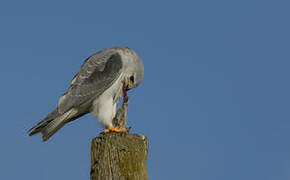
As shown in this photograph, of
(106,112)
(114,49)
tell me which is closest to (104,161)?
(106,112)

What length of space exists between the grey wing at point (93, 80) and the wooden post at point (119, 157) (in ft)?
9.04

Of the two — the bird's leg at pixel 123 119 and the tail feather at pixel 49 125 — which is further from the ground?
the tail feather at pixel 49 125

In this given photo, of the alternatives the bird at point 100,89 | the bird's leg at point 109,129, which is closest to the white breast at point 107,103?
the bird at point 100,89

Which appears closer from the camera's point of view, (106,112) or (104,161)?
(104,161)

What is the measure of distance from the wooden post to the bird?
2.46 metres

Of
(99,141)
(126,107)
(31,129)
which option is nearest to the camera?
(99,141)

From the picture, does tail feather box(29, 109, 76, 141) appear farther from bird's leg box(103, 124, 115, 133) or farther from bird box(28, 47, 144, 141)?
bird's leg box(103, 124, 115, 133)

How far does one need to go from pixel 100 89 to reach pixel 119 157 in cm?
318

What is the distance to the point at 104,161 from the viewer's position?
16.5ft

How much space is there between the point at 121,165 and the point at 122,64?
11.3 ft

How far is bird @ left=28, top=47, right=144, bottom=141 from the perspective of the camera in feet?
25.8

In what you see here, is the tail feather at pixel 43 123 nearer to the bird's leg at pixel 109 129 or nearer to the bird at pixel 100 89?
the bird at pixel 100 89

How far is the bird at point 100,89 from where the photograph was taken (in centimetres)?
788

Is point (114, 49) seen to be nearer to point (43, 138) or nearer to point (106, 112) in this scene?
point (106, 112)
